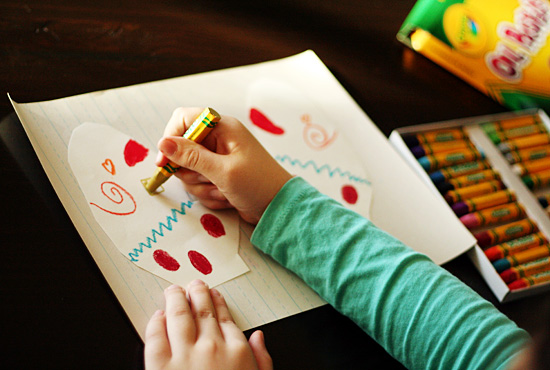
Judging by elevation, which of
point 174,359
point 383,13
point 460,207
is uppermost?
point 383,13

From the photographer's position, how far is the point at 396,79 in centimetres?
74

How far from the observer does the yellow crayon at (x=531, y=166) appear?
26.5 inches

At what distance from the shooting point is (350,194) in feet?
1.90

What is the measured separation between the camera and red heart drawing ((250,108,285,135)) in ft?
1.99

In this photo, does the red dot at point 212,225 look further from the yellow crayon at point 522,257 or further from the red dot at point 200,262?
the yellow crayon at point 522,257

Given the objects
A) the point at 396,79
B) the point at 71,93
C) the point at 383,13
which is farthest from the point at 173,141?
the point at 383,13

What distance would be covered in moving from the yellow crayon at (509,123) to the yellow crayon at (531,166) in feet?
0.20

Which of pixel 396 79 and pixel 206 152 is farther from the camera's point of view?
pixel 396 79

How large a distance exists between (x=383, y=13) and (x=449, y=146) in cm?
30

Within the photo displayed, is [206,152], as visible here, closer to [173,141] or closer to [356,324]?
[173,141]

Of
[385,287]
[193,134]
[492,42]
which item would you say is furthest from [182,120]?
[492,42]

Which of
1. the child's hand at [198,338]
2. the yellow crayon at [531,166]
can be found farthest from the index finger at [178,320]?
the yellow crayon at [531,166]

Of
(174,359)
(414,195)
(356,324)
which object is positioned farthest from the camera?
(414,195)

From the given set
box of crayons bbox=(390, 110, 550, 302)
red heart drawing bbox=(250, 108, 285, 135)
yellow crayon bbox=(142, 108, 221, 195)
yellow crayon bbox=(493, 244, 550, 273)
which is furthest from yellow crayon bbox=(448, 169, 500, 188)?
yellow crayon bbox=(142, 108, 221, 195)
